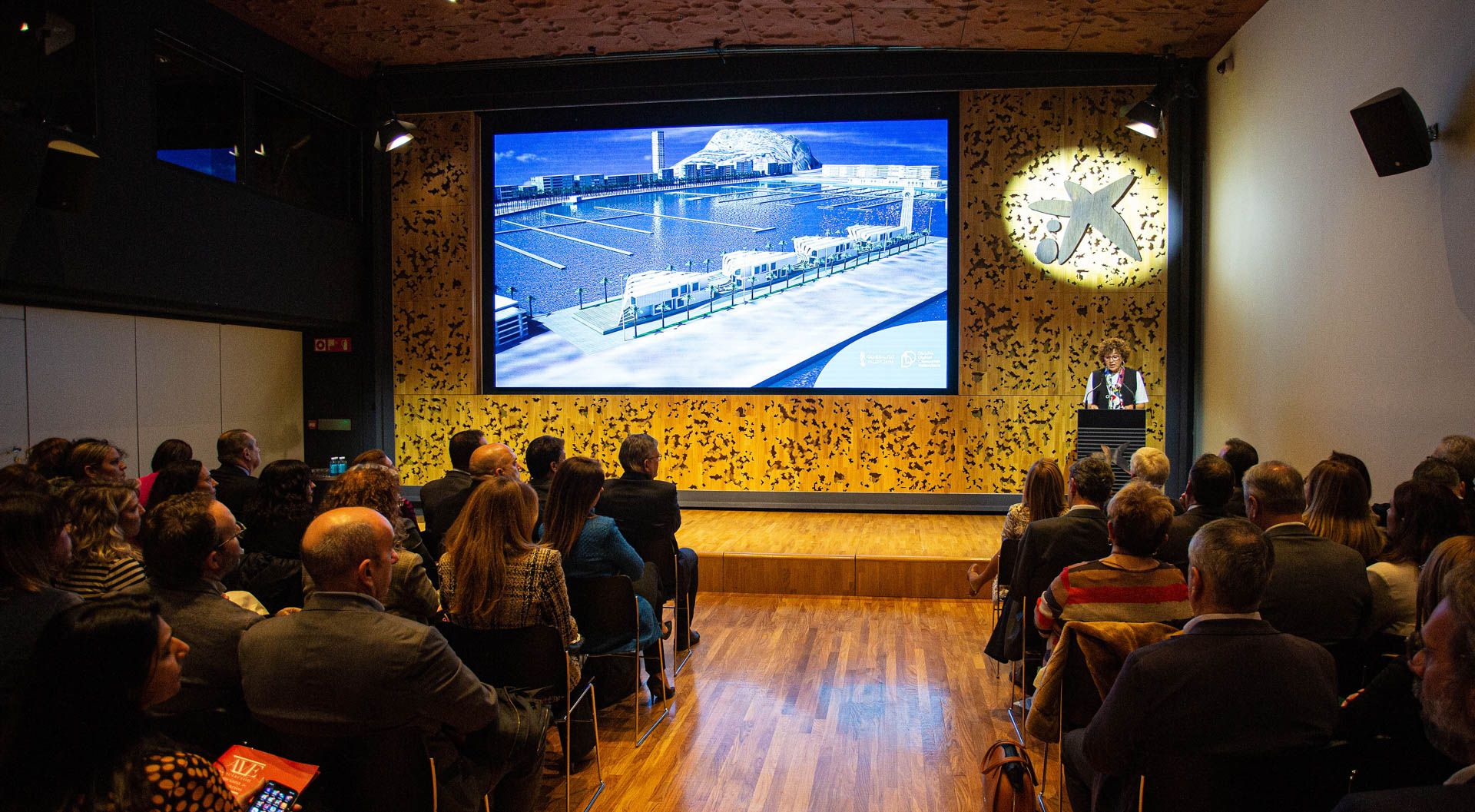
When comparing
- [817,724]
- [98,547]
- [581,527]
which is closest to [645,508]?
[581,527]

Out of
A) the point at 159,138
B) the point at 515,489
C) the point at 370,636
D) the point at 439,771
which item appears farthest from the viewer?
the point at 159,138

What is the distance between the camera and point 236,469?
4.52 m

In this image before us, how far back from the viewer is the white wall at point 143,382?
6.54 meters

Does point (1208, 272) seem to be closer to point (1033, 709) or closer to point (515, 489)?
point (1033, 709)

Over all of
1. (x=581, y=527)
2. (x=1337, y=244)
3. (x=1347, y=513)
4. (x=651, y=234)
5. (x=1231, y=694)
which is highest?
(x=651, y=234)

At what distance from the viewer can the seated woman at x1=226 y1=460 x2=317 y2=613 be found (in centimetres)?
316

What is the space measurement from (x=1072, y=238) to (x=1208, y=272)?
1.19 meters

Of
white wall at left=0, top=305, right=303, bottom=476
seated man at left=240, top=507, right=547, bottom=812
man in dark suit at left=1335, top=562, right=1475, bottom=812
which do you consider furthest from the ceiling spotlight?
man in dark suit at left=1335, top=562, right=1475, bottom=812

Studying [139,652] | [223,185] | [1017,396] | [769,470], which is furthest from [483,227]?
[139,652]

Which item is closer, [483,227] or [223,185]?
[223,185]

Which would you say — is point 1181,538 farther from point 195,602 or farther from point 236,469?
point 236,469

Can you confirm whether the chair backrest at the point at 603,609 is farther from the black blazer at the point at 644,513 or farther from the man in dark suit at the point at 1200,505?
the man in dark suit at the point at 1200,505

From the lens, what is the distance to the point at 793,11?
298 inches

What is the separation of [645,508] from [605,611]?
822 mm
